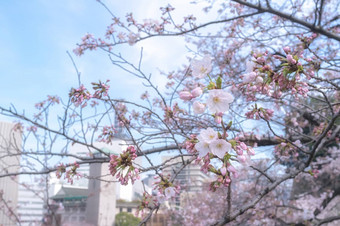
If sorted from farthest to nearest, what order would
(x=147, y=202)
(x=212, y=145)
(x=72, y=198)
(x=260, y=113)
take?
(x=72, y=198) → (x=147, y=202) → (x=260, y=113) → (x=212, y=145)

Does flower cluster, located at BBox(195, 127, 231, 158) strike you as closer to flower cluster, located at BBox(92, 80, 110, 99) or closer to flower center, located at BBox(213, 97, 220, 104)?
flower center, located at BBox(213, 97, 220, 104)

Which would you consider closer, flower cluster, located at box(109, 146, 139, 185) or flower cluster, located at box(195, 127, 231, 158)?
flower cluster, located at box(195, 127, 231, 158)

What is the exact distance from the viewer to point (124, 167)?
1212 mm

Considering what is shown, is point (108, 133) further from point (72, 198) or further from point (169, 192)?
point (72, 198)

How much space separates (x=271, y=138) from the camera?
4086mm

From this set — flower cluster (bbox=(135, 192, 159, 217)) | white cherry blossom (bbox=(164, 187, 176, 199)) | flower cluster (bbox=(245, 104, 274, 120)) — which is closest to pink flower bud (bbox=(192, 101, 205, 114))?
flower cluster (bbox=(245, 104, 274, 120))

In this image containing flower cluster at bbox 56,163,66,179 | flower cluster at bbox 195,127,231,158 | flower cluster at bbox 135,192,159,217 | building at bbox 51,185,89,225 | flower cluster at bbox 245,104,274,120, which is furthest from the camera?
building at bbox 51,185,89,225

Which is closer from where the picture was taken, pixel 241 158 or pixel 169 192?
pixel 241 158

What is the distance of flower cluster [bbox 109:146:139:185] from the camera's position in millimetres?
1192

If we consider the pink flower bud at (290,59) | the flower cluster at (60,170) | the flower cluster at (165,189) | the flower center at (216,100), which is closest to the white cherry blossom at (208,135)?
the flower center at (216,100)

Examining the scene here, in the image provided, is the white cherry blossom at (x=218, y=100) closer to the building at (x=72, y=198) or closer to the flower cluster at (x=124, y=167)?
the flower cluster at (x=124, y=167)

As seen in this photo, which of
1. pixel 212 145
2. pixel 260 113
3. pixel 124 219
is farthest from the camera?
pixel 124 219

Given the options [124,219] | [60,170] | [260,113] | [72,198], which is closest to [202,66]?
[260,113]

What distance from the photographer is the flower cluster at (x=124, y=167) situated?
1.19 metres
